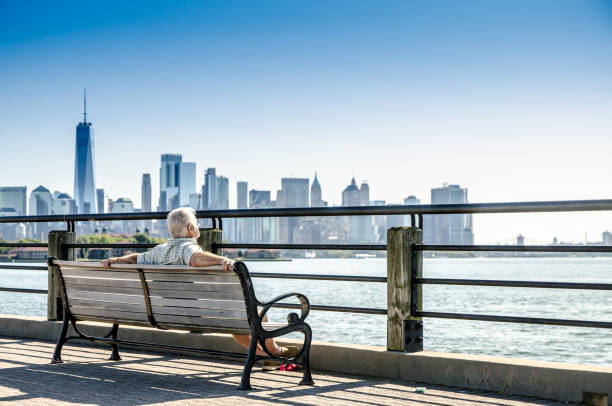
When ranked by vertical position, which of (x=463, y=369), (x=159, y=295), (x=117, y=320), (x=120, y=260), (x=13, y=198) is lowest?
(x=463, y=369)

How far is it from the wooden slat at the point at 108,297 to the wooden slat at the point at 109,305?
0.08 feet

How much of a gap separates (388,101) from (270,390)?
5384 inches

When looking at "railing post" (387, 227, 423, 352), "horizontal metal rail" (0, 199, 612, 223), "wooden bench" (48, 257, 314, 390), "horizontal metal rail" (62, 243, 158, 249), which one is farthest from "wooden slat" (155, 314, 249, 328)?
"horizontal metal rail" (62, 243, 158, 249)

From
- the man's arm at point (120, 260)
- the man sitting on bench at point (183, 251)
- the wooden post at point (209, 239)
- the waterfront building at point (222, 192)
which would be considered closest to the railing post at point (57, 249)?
the wooden post at point (209, 239)

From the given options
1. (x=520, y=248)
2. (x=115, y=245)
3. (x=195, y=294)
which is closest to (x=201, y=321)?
(x=195, y=294)

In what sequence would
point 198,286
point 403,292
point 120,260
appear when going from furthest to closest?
point 120,260 < point 403,292 < point 198,286

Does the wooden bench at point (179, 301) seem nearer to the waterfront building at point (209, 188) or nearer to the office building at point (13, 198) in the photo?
the waterfront building at point (209, 188)

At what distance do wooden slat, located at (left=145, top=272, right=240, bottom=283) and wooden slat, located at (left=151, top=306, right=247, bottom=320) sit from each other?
0.23 metres

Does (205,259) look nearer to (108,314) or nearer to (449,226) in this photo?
(108,314)

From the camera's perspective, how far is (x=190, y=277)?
5.51 meters

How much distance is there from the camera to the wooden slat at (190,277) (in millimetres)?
5301

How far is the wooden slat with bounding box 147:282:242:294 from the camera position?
5340 millimetres

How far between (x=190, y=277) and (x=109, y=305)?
1033mm

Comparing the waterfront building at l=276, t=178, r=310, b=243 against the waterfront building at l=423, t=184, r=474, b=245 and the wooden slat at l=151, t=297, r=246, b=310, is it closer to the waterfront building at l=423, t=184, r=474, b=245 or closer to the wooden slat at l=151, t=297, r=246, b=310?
the waterfront building at l=423, t=184, r=474, b=245
